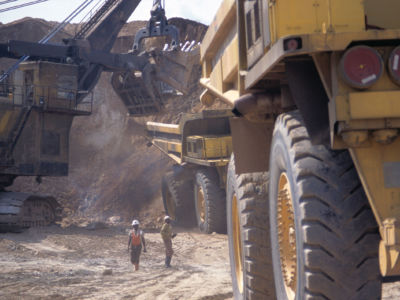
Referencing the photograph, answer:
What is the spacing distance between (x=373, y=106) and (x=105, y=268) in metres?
10.5

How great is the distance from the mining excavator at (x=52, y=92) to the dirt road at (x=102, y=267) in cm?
191

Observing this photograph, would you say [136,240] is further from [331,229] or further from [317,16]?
[317,16]

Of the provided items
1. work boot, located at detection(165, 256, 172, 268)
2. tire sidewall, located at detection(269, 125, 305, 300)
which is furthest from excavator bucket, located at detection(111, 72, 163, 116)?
tire sidewall, located at detection(269, 125, 305, 300)

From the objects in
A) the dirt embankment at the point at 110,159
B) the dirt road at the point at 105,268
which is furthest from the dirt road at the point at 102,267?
the dirt embankment at the point at 110,159

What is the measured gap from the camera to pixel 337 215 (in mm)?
3189

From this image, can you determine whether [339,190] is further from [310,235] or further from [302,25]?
[302,25]

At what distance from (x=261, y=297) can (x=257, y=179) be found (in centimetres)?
104

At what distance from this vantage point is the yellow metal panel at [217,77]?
19.7 ft

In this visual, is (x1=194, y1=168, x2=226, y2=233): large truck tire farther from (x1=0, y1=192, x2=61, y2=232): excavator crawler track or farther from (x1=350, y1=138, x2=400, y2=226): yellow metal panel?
(x1=350, y1=138, x2=400, y2=226): yellow metal panel

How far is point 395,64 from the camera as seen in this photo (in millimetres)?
3020

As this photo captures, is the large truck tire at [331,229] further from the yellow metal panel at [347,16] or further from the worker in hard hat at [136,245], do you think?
the worker in hard hat at [136,245]

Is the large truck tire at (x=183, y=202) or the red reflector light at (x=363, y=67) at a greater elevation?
the red reflector light at (x=363, y=67)

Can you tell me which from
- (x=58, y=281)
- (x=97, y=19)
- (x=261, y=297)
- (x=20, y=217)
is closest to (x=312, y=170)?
(x=261, y=297)

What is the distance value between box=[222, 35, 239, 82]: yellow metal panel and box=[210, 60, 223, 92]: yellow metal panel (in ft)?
0.54
